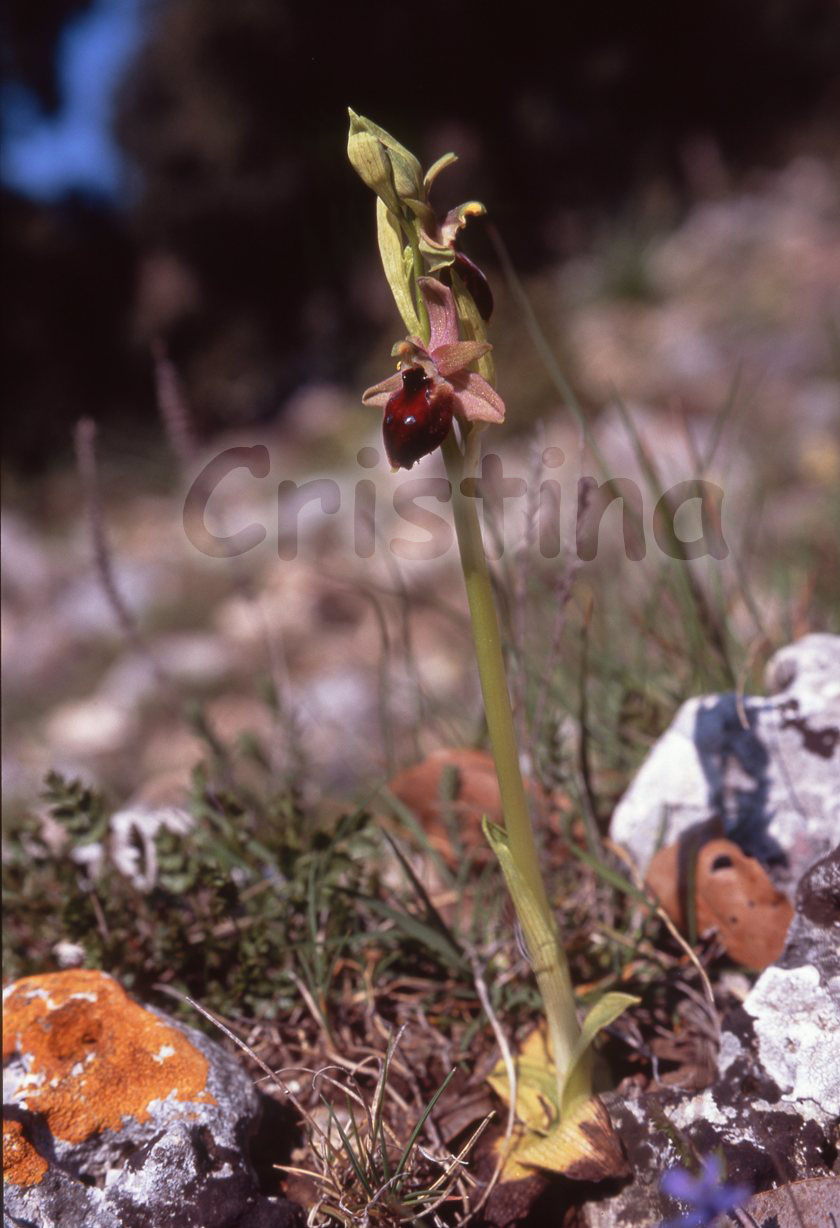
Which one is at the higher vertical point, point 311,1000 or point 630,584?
point 630,584

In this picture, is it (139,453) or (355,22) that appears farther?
(355,22)

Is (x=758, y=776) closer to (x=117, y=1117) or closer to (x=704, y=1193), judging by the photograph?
(x=704, y=1193)

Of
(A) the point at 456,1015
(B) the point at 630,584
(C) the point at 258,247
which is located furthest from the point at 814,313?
(A) the point at 456,1015

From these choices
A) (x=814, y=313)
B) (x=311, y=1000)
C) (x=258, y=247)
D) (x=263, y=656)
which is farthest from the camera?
(x=258, y=247)

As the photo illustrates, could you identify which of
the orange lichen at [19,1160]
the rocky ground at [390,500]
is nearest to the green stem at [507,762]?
the orange lichen at [19,1160]

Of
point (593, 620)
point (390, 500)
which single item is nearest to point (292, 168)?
point (390, 500)

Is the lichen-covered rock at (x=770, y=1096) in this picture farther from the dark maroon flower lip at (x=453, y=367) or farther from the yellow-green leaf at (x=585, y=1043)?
the dark maroon flower lip at (x=453, y=367)

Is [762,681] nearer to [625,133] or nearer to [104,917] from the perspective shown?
[104,917]
